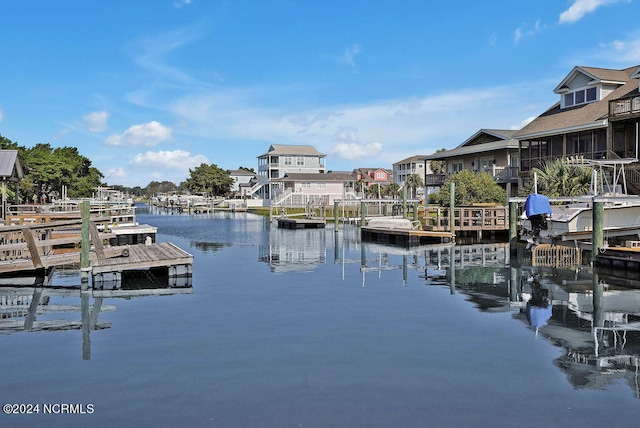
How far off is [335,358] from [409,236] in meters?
26.1

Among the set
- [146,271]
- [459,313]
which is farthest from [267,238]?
[459,313]

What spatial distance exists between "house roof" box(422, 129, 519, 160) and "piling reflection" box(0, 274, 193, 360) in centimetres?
3914

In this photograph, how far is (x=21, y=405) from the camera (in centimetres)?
886

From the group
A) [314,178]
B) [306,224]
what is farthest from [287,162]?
[306,224]

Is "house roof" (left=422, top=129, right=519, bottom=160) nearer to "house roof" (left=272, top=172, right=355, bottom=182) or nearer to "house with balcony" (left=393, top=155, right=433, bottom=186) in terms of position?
"house roof" (left=272, top=172, right=355, bottom=182)

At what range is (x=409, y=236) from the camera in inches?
1441

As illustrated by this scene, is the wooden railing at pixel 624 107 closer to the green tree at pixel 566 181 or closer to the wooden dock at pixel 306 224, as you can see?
the green tree at pixel 566 181

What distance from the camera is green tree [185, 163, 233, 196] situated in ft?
436

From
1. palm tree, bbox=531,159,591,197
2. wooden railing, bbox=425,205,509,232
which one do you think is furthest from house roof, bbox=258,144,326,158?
palm tree, bbox=531,159,591,197

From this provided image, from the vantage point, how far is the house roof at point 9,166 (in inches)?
1156

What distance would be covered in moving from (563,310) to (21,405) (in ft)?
43.8

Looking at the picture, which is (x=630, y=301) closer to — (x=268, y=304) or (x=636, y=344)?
(x=636, y=344)

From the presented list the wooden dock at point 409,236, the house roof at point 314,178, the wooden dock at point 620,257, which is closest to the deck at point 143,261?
the wooden dock at point 620,257

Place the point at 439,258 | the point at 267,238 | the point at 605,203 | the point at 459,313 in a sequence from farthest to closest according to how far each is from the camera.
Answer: the point at 267,238 → the point at 439,258 → the point at 605,203 → the point at 459,313
